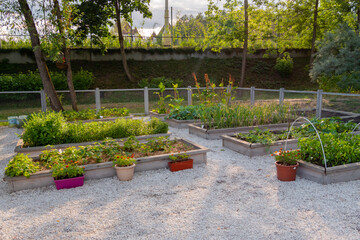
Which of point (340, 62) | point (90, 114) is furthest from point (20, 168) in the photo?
point (340, 62)

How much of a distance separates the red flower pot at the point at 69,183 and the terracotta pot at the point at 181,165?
153 centimetres

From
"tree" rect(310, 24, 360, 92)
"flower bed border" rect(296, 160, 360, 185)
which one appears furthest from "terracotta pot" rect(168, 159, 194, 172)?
"tree" rect(310, 24, 360, 92)

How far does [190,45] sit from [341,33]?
436 inches

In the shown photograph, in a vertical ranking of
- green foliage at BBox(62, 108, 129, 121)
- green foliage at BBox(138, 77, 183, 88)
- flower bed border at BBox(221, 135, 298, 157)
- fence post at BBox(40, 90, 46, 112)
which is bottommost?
flower bed border at BBox(221, 135, 298, 157)

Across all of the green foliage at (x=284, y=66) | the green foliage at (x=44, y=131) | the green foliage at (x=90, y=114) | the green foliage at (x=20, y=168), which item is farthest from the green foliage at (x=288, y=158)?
the green foliage at (x=284, y=66)

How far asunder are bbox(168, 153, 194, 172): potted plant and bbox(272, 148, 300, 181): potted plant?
5.04 ft

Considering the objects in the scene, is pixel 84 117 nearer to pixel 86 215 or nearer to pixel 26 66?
pixel 86 215

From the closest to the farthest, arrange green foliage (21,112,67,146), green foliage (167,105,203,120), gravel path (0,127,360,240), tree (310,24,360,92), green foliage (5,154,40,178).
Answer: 1. gravel path (0,127,360,240)
2. green foliage (5,154,40,178)
3. green foliage (21,112,67,146)
4. green foliage (167,105,203,120)
5. tree (310,24,360,92)

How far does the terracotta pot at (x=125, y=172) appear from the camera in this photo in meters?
4.71

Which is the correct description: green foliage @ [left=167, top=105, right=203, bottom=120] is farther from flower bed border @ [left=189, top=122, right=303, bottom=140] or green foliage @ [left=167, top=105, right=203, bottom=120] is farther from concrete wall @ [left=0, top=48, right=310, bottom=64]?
concrete wall @ [left=0, top=48, right=310, bottom=64]

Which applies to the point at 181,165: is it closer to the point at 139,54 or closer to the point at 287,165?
the point at 287,165

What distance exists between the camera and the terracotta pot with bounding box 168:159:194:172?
5.19 metres

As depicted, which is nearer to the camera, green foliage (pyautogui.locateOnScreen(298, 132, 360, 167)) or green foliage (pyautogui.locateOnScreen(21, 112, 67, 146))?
green foliage (pyautogui.locateOnScreen(298, 132, 360, 167))

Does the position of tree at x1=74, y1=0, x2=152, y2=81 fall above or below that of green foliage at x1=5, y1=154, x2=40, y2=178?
above
